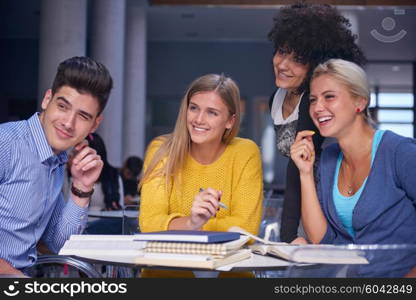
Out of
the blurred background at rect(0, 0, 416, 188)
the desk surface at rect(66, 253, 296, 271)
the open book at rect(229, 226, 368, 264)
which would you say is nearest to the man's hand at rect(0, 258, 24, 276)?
the desk surface at rect(66, 253, 296, 271)

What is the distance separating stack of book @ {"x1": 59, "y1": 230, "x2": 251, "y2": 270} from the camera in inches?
59.7

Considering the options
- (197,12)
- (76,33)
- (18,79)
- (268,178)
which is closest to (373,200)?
(76,33)

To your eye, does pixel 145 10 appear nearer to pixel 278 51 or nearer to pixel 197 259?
pixel 278 51

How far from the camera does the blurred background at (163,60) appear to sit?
991 centimetres

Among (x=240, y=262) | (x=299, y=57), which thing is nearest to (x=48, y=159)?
(x=240, y=262)

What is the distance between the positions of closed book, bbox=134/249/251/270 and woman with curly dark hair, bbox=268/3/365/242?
2.68 feet

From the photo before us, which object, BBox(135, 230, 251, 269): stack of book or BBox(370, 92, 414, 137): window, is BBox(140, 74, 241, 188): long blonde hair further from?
BBox(370, 92, 414, 137): window

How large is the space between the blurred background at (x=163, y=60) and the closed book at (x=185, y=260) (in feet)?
26.5

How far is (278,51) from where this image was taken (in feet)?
8.27

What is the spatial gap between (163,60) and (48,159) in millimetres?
13008

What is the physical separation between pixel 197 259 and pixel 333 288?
0.35 m

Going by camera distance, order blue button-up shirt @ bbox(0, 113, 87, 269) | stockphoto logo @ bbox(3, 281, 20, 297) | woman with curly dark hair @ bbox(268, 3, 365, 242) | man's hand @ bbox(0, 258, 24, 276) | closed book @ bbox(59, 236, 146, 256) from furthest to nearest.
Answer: woman with curly dark hair @ bbox(268, 3, 365, 242) < blue button-up shirt @ bbox(0, 113, 87, 269) < man's hand @ bbox(0, 258, 24, 276) < closed book @ bbox(59, 236, 146, 256) < stockphoto logo @ bbox(3, 281, 20, 297)

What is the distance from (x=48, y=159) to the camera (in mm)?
2039

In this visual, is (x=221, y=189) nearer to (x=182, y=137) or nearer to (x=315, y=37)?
(x=182, y=137)
